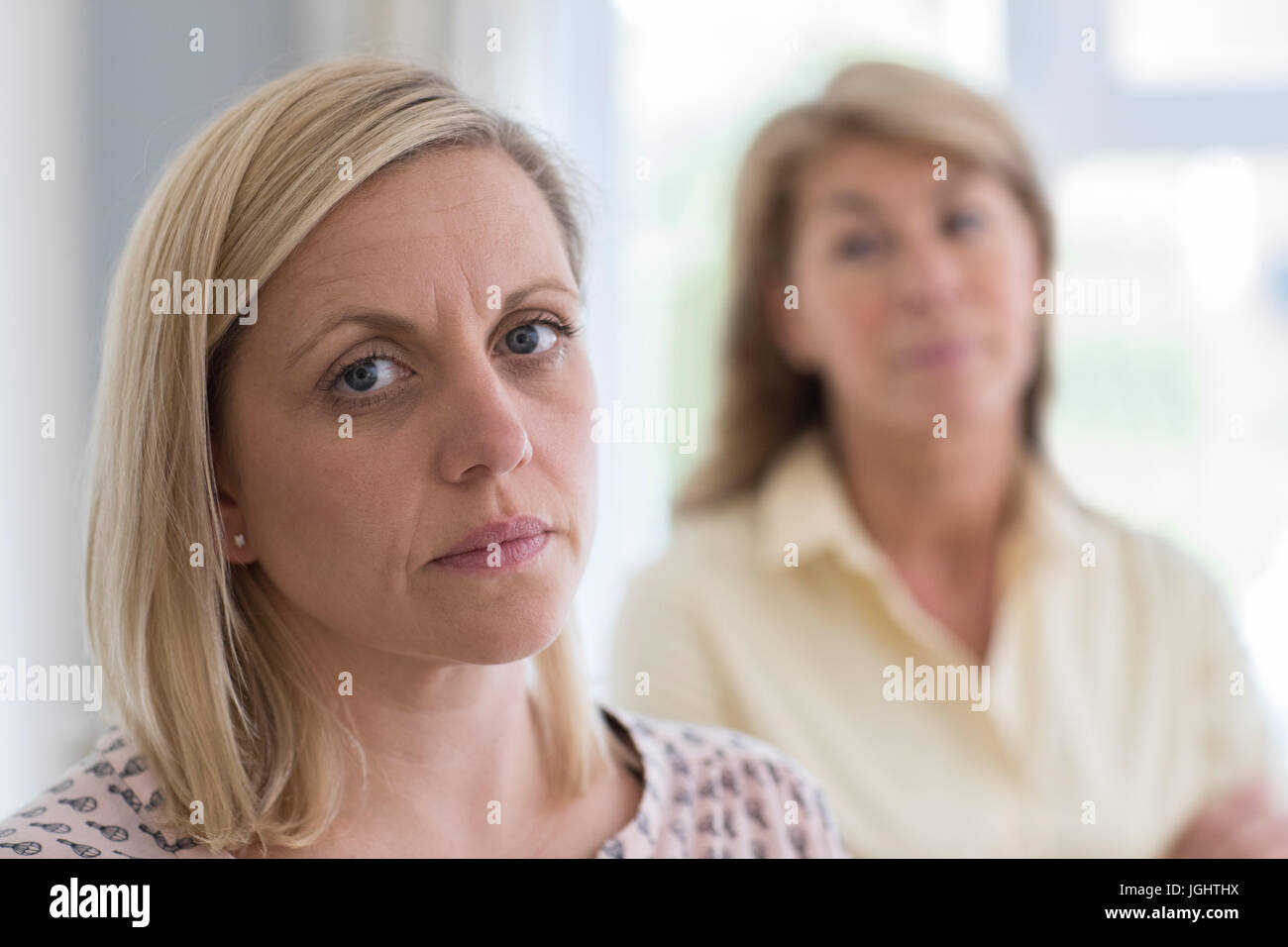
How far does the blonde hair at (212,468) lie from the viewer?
2.01ft

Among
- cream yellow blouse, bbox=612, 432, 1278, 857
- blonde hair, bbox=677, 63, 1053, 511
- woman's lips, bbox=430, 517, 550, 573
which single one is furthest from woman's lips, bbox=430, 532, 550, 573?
blonde hair, bbox=677, 63, 1053, 511

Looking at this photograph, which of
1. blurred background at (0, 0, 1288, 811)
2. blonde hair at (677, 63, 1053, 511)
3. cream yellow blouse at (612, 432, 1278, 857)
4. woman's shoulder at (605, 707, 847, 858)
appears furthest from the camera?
blurred background at (0, 0, 1288, 811)

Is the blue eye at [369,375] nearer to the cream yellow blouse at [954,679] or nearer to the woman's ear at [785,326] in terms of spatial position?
the cream yellow blouse at [954,679]

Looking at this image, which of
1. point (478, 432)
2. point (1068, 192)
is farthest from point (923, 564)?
point (478, 432)

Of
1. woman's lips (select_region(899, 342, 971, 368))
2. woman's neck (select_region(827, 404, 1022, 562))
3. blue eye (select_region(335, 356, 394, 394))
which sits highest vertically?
woman's lips (select_region(899, 342, 971, 368))

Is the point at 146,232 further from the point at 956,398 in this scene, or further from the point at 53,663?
the point at 956,398

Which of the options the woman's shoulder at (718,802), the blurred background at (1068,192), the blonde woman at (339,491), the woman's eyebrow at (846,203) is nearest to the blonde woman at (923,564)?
the woman's eyebrow at (846,203)

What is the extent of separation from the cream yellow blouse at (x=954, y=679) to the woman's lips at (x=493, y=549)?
0.62 metres

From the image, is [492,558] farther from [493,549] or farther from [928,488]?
[928,488]

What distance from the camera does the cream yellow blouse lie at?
122cm

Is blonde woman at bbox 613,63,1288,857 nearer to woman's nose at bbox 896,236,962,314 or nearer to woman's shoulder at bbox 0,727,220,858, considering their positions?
woman's nose at bbox 896,236,962,314

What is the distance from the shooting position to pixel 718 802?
30.4 inches

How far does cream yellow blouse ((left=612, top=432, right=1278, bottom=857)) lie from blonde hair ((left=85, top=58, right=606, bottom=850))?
1.88ft

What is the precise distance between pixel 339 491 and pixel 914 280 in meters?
0.86
